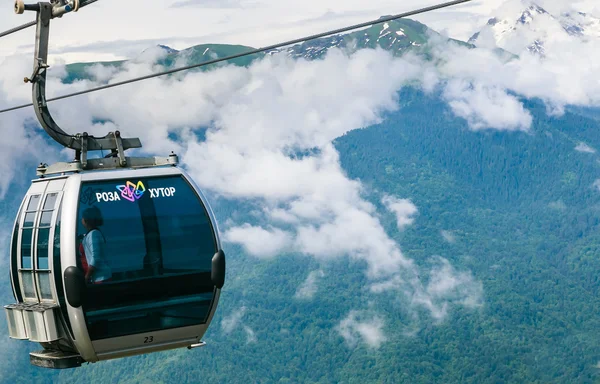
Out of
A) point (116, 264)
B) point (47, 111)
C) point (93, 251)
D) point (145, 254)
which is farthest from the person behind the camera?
point (47, 111)

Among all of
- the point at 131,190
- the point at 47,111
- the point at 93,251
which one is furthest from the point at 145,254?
the point at 47,111

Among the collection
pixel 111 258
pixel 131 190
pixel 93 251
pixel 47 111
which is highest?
pixel 47 111

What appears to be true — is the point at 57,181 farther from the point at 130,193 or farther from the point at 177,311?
the point at 177,311

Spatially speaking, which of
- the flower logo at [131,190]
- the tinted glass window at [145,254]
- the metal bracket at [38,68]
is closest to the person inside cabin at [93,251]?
the tinted glass window at [145,254]

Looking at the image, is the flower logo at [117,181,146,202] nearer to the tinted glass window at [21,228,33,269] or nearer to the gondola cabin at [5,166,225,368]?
the gondola cabin at [5,166,225,368]

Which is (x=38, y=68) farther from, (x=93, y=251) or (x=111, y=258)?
(x=111, y=258)

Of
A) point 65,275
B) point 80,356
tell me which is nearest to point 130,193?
point 65,275

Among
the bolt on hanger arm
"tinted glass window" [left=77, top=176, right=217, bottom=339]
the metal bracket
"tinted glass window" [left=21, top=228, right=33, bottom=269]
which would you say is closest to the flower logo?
"tinted glass window" [left=77, top=176, right=217, bottom=339]
